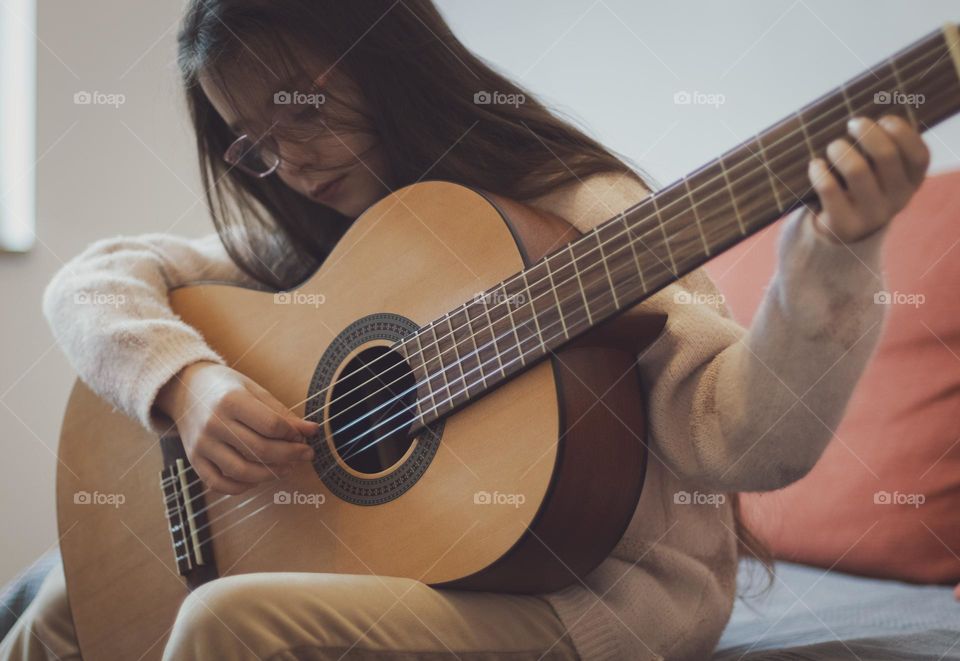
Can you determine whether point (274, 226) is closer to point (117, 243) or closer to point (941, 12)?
point (117, 243)

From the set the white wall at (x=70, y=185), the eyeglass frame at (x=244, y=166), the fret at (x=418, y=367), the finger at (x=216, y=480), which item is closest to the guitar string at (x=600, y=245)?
the fret at (x=418, y=367)

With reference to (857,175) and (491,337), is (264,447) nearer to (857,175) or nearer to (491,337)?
(491,337)

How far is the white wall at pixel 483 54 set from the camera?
4.73ft

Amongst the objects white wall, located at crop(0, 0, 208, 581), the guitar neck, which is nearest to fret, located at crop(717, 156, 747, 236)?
the guitar neck

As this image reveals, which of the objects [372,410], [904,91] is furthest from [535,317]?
[904,91]

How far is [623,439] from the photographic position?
78cm

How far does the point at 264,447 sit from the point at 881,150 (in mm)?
636

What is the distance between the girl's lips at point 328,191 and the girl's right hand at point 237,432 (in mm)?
260

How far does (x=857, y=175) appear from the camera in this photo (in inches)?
22.8

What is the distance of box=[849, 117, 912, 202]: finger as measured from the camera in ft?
1.88

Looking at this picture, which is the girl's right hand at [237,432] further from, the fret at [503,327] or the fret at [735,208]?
the fret at [735,208]

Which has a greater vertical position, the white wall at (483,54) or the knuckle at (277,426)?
the white wall at (483,54)

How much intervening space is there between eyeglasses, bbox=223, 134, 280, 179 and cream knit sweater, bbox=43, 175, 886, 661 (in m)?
0.24

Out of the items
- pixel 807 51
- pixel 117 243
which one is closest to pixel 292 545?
pixel 117 243
